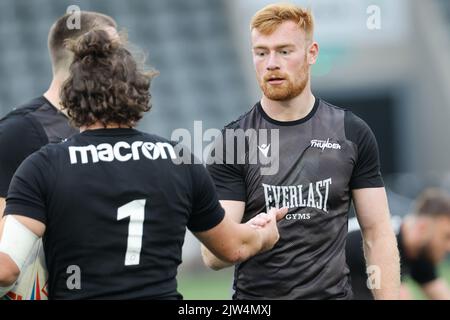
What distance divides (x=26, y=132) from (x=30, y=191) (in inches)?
48.3

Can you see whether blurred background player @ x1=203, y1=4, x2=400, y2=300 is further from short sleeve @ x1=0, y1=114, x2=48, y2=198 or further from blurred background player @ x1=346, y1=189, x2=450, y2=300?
blurred background player @ x1=346, y1=189, x2=450, y2=300

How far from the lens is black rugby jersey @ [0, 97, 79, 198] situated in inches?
196

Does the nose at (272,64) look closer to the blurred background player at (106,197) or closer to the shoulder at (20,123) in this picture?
the blurred background player at (106,197)

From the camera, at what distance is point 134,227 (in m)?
4.05

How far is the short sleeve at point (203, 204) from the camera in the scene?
13.9 feet

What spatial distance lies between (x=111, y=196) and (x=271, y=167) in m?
1.46

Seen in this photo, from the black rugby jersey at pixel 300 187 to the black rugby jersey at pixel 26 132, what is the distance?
86cm

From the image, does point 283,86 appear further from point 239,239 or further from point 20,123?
point 20,123

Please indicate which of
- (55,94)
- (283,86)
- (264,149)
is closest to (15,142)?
(55,94)

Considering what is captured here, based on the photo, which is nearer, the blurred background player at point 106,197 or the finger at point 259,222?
the blurred background player at point 106,197

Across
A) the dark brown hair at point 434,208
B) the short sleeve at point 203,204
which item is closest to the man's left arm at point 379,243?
the short sleeve at point 203,204

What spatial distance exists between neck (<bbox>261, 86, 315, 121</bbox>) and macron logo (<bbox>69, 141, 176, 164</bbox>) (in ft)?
4.22

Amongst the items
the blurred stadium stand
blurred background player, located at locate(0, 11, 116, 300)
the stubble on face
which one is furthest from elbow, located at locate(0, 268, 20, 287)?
the blurred stadium stand
